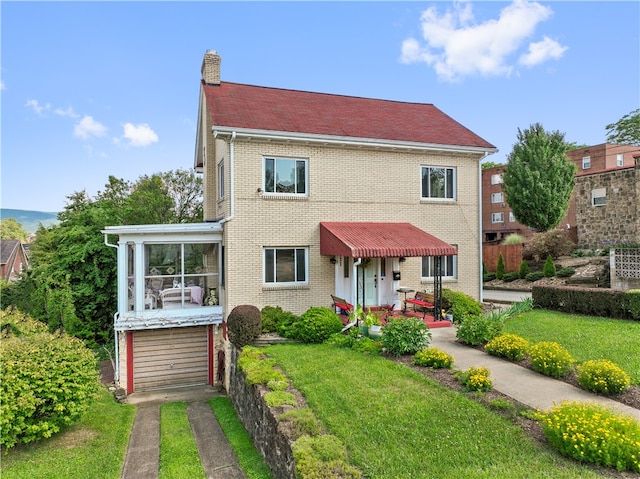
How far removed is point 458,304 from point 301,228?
22.3ft

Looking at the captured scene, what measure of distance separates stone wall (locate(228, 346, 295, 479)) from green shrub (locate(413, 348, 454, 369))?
391 cm

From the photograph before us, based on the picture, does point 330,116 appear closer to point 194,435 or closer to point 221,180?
point 221,180

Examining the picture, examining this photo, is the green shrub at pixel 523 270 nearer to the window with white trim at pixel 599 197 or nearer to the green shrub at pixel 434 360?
the window with white trim at pixel 599 197

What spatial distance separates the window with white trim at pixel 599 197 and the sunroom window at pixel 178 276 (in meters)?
27.1

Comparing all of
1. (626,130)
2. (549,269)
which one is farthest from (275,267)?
(626,130)

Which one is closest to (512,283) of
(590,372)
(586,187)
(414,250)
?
(586,187)

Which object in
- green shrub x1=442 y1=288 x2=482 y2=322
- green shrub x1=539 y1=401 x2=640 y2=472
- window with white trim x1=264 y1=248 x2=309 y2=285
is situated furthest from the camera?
green shrub x1=442 y1=288 x2=482 y2=322

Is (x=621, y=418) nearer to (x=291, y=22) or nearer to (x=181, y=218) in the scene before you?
(x=291, y=22)

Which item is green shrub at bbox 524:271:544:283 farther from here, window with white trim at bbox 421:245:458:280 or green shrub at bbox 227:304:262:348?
green shrub at bbox 227:304:262:348

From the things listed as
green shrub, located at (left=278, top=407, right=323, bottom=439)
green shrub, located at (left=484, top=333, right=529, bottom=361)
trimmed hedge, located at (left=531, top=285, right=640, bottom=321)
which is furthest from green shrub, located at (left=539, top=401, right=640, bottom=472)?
trimmed hedge, located at (left=531, top=285, right=640, bottom=321)

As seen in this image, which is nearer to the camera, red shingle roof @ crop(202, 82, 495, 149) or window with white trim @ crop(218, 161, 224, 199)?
red shingle roof @ crop(202, 82, 495, 149)

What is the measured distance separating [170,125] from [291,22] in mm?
14134

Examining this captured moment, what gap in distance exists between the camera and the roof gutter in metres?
14.0

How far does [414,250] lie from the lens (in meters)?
13.9
